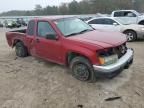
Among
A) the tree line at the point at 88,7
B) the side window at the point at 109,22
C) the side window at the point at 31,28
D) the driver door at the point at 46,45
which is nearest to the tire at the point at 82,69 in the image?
the driver door at the point at 46,45

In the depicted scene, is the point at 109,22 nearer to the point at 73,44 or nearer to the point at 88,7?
the point at 73,44

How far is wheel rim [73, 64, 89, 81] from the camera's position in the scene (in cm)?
527

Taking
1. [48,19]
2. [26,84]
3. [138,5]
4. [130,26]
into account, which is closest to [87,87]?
[26,84]

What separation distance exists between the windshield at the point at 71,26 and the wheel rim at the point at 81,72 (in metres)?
0.97

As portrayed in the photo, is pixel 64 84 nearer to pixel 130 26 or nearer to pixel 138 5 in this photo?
pixel 130 26

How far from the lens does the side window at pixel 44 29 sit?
20.0 ft

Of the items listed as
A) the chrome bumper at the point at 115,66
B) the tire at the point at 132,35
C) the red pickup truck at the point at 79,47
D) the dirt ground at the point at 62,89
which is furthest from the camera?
the tire at the point at 132,35

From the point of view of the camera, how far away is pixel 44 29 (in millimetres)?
6336

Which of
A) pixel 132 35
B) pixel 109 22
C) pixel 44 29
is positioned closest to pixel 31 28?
pixel 44 29

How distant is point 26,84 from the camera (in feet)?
18.3

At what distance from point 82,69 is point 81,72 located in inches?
3.7

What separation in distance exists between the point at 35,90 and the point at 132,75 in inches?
106

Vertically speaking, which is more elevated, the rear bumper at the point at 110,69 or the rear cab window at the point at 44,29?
the rear cab window at the point at 44,29

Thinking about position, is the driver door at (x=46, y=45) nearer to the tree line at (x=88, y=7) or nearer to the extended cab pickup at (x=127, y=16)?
the extended cab pickup at (x=127, y=16)
